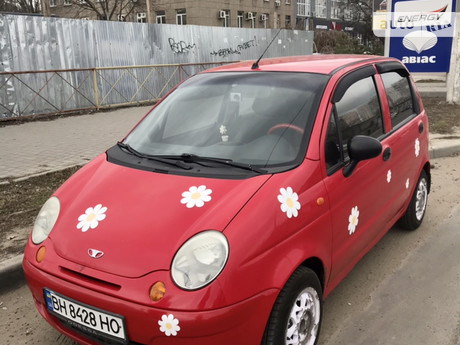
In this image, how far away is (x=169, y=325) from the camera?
1.94 metres

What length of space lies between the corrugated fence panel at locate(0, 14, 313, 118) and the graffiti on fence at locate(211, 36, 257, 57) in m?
0.06

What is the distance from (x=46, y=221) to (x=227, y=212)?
43.7 inches

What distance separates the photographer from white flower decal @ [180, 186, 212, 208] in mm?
2270

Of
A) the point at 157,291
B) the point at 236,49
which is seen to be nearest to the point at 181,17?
the point at 236,49

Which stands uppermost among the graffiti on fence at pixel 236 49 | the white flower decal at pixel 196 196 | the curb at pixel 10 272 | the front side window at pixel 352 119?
the graffiti on fence at pixel 236 49

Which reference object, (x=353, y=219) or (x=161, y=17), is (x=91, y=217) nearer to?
(x=353, y=219)

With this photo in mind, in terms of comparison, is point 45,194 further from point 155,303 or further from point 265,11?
point 265,11

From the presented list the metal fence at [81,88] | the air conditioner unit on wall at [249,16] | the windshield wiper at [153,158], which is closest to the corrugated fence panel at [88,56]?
the metal fence at [81,88]

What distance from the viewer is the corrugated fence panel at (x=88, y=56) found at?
11.8 meters

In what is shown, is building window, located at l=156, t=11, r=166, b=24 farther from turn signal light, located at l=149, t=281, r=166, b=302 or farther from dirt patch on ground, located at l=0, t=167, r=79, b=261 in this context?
turn signal light, located at l=149, t=281, r=166, b=302

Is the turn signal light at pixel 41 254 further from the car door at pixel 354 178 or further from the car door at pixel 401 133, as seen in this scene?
the car door at pixel 401 133

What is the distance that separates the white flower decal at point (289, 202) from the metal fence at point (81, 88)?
1108 cm

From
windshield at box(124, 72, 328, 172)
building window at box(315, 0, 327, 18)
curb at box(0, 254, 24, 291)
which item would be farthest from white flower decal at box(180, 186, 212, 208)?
building window at box(315, 0, 327, 18)

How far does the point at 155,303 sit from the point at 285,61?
2.20 metres
